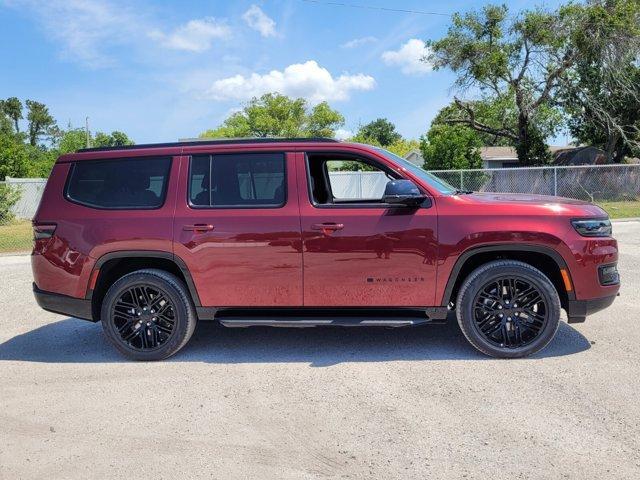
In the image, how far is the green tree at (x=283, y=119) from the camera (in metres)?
58.8

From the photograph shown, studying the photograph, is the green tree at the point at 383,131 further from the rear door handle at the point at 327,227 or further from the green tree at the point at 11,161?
the rear door handle at the point at 327,227

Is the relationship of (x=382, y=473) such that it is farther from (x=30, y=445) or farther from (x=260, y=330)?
(x=260, y=330)

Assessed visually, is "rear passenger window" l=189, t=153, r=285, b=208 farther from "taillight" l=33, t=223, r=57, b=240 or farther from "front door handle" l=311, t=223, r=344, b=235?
"taillight" l=33, t=223, r=57, b=240

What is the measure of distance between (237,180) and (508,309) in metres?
2.64

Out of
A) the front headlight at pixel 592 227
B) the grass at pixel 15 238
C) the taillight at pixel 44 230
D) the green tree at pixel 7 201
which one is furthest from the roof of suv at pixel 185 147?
the green tree at pixel 7 201

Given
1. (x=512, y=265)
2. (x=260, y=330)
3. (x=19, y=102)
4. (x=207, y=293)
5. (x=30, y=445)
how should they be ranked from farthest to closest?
(x=19, y=102) → (x=260, y=330) → (x=207, y=293) → (x=512, y=265) → (x=30, y=445)

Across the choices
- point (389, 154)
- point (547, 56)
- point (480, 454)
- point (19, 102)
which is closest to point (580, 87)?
point (547, 56)

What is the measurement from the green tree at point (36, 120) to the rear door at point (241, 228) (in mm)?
94771

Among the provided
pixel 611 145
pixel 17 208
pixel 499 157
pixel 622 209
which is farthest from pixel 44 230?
pixel 499 157

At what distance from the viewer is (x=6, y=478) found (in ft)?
9.64

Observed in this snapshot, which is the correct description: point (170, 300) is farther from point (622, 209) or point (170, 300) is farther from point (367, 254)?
point (622, 209)

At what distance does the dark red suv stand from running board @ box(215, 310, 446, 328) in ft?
0.05

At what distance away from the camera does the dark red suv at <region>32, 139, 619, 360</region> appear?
175 inches

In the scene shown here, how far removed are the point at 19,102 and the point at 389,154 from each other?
98460 mm
